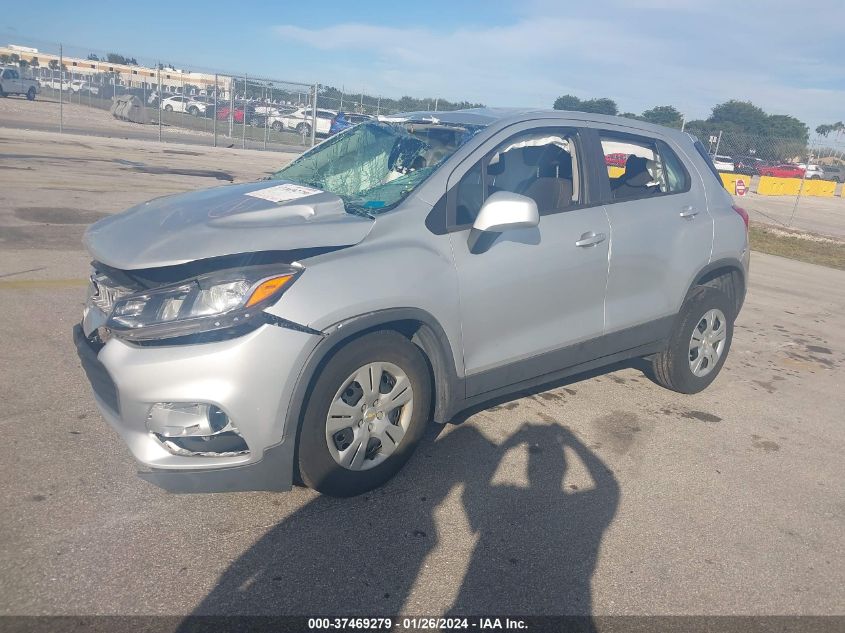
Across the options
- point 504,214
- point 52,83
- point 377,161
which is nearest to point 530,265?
point 504,214

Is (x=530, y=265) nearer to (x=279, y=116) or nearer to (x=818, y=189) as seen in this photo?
(x=279, y=116)

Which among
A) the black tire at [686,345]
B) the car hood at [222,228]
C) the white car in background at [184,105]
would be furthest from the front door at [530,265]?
the white car in background at [184,105]

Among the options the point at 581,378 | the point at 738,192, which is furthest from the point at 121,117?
the point at 581,378

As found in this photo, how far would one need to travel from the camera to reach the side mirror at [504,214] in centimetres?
338

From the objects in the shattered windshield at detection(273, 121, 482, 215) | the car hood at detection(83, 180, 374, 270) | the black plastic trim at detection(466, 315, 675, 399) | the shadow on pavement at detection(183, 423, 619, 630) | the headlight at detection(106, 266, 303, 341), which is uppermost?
the shattered windshield at detection(273, 121, 482, 215)

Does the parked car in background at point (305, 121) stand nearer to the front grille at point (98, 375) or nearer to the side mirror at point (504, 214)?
the side mirror at point (504, 214)

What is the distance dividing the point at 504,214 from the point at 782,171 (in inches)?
→ 1659

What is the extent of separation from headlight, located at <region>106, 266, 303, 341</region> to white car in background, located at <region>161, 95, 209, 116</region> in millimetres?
35329

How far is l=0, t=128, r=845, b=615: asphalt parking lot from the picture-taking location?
8.91ft

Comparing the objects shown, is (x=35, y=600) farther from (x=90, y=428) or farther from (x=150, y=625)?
(x=90, y=428)

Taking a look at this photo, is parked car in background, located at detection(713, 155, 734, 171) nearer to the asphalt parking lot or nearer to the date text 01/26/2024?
the asphalt parking lot

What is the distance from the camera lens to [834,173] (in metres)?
50.1

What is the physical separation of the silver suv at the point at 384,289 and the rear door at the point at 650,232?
15 mm

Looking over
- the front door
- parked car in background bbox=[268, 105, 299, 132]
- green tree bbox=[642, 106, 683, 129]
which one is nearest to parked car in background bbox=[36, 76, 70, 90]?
parked car in background bbox=[268, 105, 299, 132]
